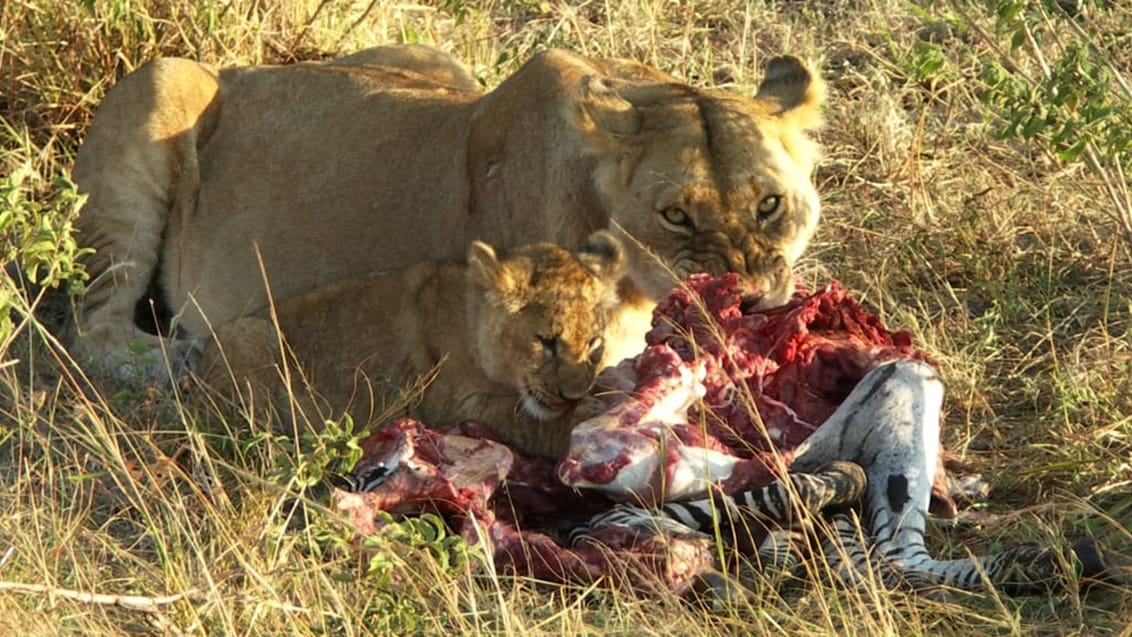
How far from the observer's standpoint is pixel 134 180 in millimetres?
7379

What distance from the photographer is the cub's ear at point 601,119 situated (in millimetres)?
6047

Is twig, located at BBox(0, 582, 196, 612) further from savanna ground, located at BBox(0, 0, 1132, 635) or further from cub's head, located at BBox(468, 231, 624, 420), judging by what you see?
cub's head, located at BBox(468, 231, 624, 420)

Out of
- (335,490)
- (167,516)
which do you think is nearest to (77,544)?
(167,516)

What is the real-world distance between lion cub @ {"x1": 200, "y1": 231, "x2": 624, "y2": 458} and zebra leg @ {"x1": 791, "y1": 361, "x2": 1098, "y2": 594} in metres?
0.78

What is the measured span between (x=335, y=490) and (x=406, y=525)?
356 millimetres

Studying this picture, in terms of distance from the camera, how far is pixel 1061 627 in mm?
4637

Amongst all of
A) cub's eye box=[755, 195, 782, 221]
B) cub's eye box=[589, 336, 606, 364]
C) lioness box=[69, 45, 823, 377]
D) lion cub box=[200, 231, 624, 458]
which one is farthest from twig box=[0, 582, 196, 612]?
cub's eye box=[755, 195, 782, 221]

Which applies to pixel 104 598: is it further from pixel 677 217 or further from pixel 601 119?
pixel 601 119

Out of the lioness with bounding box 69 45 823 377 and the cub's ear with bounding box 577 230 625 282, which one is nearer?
the cub's ear with bounding box 577 230 625 282

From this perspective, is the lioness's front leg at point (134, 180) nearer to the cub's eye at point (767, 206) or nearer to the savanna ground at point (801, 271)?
the savanna ground at point (801, 271)

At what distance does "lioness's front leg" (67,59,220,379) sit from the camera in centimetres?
735

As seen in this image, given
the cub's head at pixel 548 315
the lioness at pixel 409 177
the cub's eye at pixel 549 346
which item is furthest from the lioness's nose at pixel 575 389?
the lioness at pixel 409 177

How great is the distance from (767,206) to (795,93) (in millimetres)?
685

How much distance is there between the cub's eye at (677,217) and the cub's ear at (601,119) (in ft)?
1.02
